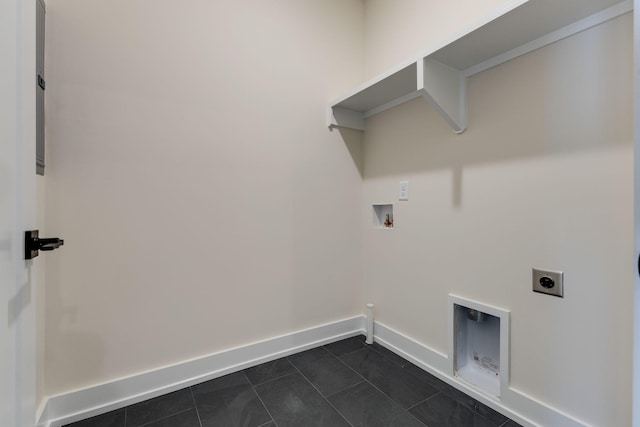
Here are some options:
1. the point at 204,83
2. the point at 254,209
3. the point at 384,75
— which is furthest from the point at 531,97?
the point at 204,83

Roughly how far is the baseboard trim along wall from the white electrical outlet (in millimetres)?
929

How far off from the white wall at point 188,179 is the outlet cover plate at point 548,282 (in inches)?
47.5

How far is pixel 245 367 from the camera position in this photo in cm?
176

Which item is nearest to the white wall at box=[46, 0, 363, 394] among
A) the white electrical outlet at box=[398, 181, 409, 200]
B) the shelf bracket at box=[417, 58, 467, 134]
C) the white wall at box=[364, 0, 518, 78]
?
the white wall at box=[364, 0, 518, 78]

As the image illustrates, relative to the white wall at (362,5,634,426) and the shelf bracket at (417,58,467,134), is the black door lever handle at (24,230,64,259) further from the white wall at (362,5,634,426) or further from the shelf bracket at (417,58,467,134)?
the white wall at (362,5,634,426)

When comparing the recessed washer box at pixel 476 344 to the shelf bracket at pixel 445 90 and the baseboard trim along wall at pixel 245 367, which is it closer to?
the baseboard trim along wall at pixel 245 367

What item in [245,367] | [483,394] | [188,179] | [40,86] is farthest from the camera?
[245,367]

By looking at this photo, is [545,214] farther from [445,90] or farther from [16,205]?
[16,205]

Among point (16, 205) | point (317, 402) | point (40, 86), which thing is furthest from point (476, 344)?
point (40, 86)

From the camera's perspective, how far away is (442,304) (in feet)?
5.53

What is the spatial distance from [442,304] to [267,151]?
1430 mm

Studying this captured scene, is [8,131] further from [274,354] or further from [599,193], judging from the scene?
[599,193]

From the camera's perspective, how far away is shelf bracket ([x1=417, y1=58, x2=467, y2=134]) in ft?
4.68

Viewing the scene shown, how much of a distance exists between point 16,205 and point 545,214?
178 cm
